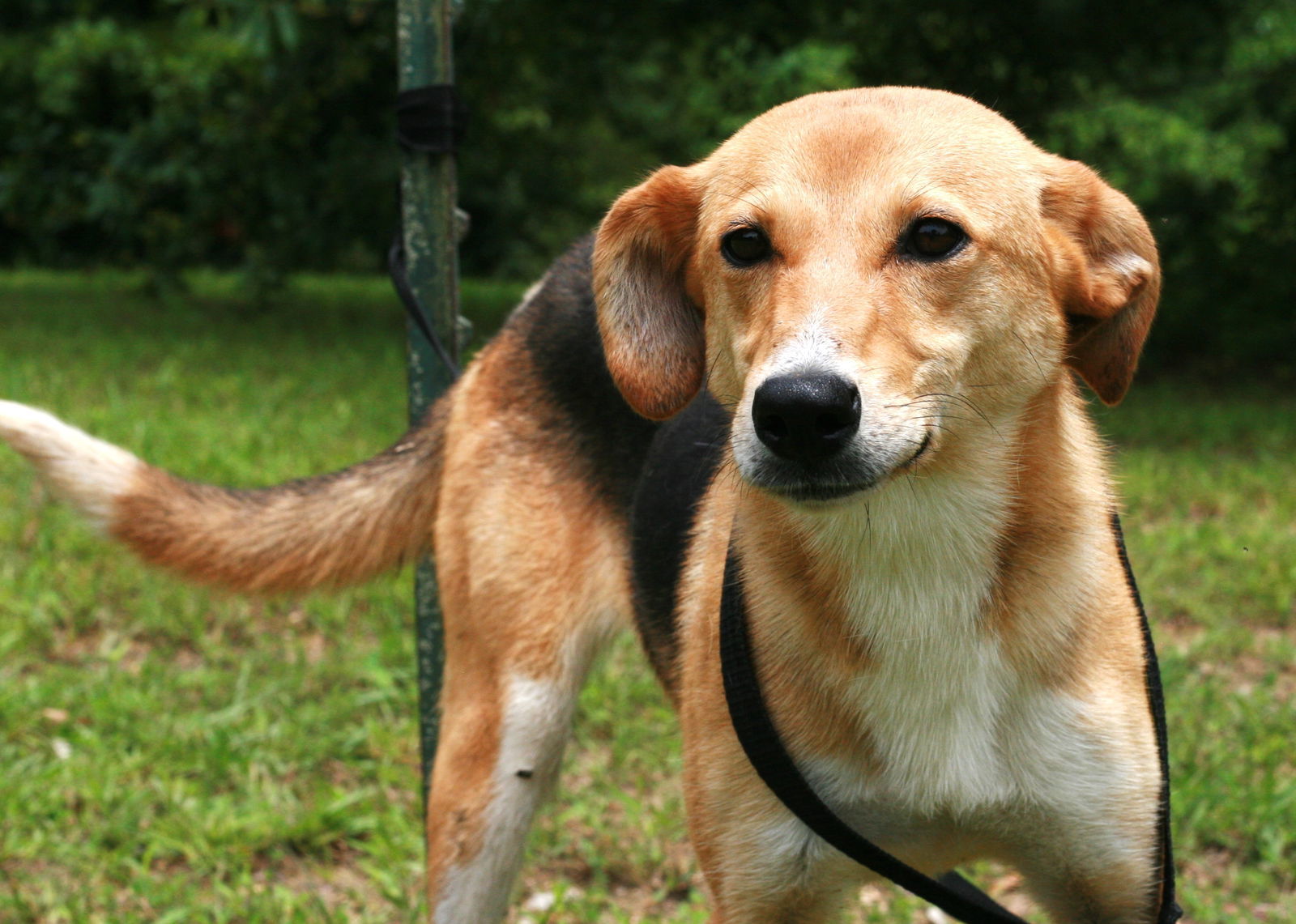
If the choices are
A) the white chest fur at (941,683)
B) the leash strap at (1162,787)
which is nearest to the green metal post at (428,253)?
the white chest fur at (941,683)

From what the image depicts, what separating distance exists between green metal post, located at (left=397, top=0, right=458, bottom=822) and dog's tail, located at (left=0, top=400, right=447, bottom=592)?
0.11m

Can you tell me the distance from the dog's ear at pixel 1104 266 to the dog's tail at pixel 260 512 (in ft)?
5.50

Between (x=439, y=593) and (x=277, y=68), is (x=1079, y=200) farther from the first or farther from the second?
(x=277, y=68)

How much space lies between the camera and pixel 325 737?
4.20 meters

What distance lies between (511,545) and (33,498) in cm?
361

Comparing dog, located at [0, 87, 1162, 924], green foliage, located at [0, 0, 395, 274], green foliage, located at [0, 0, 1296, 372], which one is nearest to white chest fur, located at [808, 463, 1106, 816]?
dog, located at [0, 87, 1162, 924]

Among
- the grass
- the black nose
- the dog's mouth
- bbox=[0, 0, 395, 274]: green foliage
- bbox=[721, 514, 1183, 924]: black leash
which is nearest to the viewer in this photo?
the black nose

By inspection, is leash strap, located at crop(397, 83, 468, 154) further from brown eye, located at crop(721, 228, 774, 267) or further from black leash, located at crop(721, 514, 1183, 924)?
black leash, located at crop(721, 514, 1183, 924)

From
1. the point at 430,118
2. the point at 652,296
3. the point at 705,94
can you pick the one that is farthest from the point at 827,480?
the point at 705,94

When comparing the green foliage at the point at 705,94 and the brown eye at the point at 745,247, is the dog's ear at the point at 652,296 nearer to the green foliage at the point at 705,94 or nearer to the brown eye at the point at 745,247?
the brown eye at the point at 745,247

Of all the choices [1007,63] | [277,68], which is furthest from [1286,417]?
[277,68]

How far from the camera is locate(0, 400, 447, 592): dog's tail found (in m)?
3.23

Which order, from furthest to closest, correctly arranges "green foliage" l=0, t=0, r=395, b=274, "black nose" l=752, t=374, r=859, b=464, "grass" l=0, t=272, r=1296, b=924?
"green foliage" l=0, t=0, r=395, b=274 < "grass" l=0, t=272, r=1296, b=924 < "black nose" l=752, t=374, r=859, b=464

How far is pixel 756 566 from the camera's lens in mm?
2457
